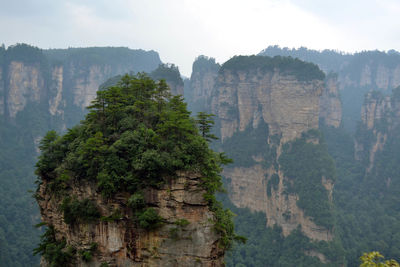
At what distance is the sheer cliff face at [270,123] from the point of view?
54750 mm

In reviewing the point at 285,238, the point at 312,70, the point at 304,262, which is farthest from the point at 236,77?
the point at 304,262

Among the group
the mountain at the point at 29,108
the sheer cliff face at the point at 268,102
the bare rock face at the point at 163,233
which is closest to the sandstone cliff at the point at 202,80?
the sheer cliff face at the point at 268,102

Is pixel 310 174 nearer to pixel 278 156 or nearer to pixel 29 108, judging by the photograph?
pixel 278 156

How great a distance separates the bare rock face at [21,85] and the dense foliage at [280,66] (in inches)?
2105

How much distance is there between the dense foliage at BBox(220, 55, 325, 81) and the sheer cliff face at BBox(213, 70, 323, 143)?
882 mm

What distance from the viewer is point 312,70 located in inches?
2325

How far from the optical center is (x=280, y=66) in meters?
60.7

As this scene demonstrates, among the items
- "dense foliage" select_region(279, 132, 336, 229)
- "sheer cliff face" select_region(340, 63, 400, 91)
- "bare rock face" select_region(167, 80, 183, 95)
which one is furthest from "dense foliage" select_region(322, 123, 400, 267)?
"sheer cliff face" select_region(340, 63, 400, 91)

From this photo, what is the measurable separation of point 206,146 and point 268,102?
46441mm

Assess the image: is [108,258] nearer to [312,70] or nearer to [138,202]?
Result: [138,202]

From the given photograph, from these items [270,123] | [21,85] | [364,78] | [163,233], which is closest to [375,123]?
[270,123]

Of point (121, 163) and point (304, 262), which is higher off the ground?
point (121, 163)

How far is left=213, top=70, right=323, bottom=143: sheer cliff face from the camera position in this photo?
57156 millimetres

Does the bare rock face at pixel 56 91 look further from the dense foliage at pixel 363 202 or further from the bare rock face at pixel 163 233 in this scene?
the bare rock face at pixel 163 233
